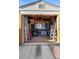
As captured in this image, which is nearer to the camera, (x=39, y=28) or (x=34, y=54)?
(x=34, y=54)

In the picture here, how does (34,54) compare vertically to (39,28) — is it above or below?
below

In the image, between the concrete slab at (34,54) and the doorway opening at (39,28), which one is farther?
the doorway opening at (39,28)

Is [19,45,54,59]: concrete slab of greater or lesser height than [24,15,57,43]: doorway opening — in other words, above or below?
below

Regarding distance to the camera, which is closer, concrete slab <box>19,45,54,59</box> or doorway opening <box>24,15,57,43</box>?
concrete slab <box>19,45,54,59</box>

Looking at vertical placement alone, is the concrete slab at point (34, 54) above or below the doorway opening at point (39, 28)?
below
